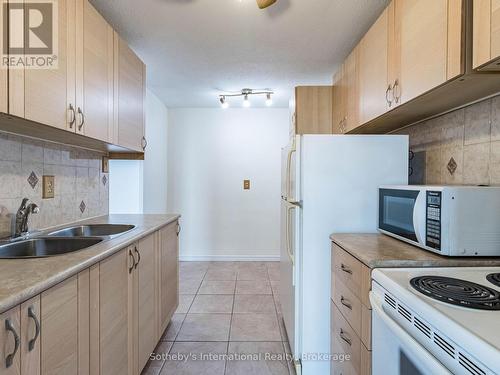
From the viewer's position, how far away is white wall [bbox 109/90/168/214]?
106 inches

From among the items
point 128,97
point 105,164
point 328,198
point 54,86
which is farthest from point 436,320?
point 105,164

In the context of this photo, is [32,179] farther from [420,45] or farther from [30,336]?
[420,45]

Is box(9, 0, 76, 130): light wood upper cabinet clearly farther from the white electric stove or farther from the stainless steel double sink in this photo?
the white electric stove

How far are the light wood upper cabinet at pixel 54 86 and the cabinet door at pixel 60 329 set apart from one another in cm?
70

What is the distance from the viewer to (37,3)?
1.21 metres

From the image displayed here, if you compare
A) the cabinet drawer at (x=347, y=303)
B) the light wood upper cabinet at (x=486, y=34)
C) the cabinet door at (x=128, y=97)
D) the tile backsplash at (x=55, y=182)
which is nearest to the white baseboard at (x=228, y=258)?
the tile backsplash at (x=55, y=182)

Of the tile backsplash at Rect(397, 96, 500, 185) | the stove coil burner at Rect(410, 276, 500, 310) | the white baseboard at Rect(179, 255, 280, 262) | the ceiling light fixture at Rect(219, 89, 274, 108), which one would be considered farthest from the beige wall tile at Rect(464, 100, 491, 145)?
the white baseboard at Rect(179, 255, 280, 262)

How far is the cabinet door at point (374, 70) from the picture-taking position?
162 centimetres

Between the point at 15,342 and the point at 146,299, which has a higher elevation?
the point at 15,342

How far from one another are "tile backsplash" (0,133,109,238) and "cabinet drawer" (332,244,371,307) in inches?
66.5

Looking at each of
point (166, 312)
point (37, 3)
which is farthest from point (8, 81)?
point (166, 312)

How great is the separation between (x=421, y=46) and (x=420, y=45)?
1cm

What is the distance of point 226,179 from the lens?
171 inches

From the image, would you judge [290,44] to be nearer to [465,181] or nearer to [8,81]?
[465,181]
